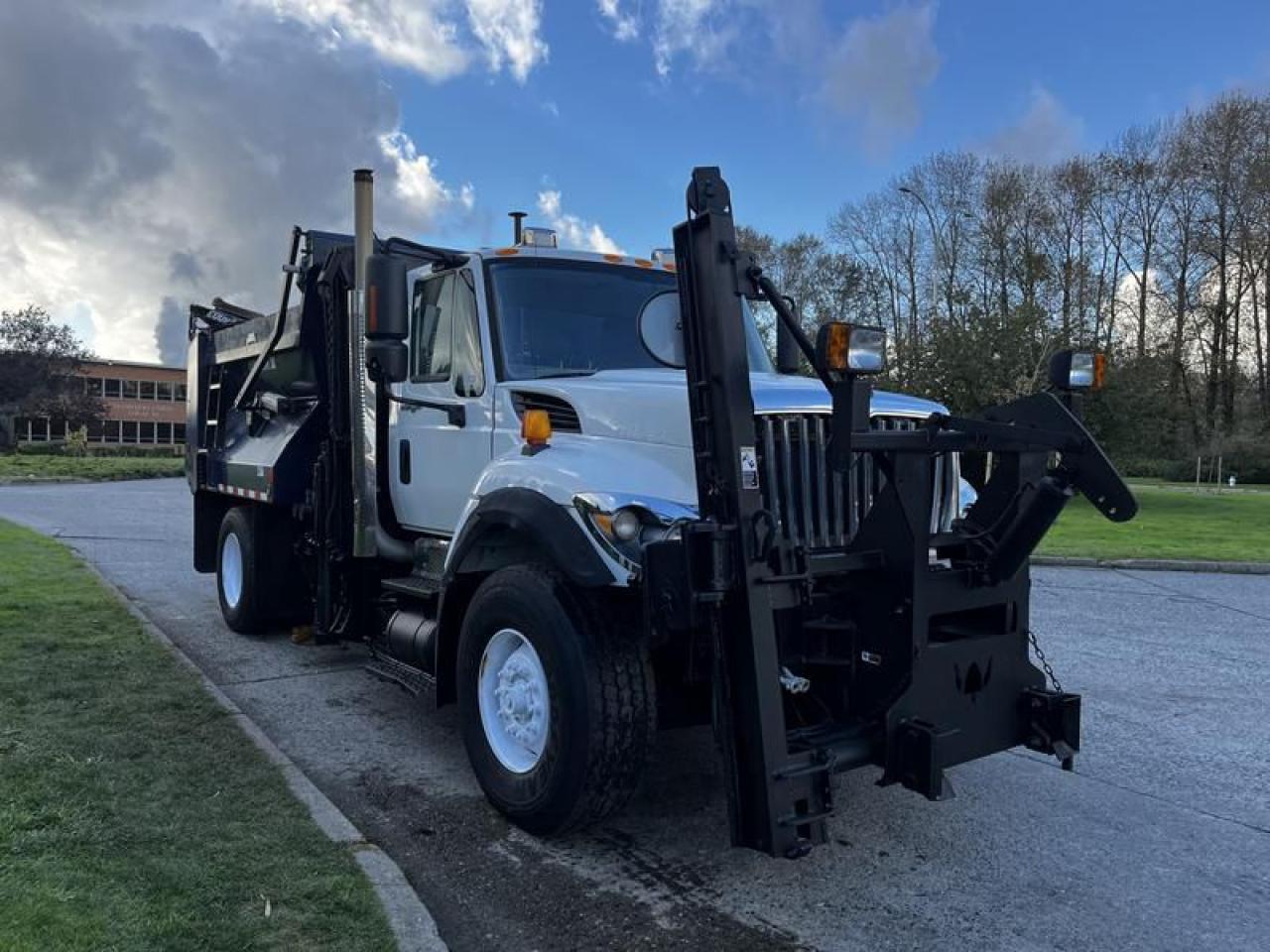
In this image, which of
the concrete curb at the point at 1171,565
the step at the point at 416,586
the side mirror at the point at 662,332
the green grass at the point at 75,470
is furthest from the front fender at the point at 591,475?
the green grass at the point at 75,470

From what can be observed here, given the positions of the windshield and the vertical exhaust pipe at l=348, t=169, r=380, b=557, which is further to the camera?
the vertical exhaust pipe at l=348, t=169, r=380, b=557

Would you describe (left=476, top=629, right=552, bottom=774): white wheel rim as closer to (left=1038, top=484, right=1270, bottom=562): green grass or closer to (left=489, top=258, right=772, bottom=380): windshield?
(left=489, top=258, right=772, bottom=380): windshield

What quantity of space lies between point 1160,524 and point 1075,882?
18.4 metres

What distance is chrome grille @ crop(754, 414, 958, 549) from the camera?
399 cm

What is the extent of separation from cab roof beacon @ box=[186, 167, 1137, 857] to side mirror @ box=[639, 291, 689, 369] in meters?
0.01

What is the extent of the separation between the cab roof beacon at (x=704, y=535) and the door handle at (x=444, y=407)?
Answer: 34 millimetres

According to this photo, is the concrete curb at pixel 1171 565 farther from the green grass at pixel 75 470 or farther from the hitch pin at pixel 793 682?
the green grass at pixel 75 470

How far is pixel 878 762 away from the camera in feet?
12.1

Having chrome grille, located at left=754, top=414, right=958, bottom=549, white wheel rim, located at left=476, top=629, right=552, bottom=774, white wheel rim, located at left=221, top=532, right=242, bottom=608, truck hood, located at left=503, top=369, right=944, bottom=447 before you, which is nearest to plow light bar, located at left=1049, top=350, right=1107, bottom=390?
truck hood, located at left=503, top=369, right=944, bottom=447

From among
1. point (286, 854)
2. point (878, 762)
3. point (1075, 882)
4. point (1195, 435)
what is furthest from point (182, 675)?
point (1195, 435)

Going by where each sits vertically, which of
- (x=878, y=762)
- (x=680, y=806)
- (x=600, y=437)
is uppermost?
(x=600, y=437)

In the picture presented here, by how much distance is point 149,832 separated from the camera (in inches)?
157

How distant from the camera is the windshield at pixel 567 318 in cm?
521

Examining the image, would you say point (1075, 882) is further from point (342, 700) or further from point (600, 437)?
point (342, 700)
